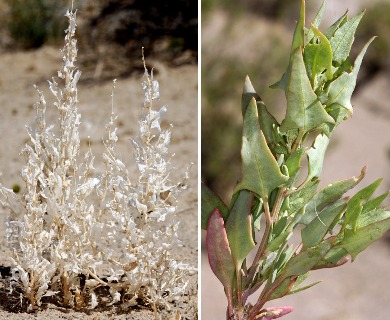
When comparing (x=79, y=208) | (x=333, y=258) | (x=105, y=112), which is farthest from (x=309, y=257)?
(x=105, y=112)

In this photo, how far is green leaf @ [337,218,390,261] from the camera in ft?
2.40

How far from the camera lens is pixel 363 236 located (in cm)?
74

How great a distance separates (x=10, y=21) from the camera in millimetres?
3852

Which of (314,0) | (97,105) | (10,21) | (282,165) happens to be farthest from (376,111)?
(282,165)

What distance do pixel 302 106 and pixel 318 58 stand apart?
52mm

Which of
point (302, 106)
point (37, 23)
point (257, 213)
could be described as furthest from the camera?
point (37, 23)

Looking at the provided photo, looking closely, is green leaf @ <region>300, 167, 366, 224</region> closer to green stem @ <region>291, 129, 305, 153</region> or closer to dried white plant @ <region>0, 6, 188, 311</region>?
green stem @ <region>291, 129, 305, 153</region>

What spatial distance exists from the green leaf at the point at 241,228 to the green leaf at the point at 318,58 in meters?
0.13

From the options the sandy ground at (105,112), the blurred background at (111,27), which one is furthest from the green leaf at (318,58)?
the blurred background at (111,27)

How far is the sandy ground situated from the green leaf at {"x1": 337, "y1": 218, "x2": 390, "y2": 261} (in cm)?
75

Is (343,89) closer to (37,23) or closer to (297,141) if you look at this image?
(297,141)

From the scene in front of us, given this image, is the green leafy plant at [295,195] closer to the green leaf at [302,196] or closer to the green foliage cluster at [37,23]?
the green leaf at [302,196]

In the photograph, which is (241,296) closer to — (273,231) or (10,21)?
(273,231)

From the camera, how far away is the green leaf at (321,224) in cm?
74
